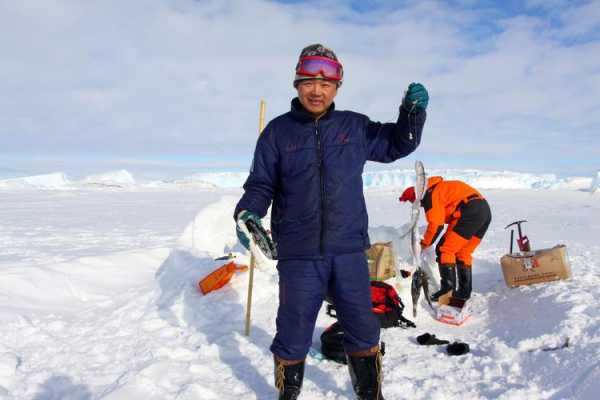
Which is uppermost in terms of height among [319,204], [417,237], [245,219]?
[319,204]

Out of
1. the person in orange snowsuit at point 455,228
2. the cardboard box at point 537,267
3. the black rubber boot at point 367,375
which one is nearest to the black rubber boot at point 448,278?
the person in orange snowsuit at point 455,228

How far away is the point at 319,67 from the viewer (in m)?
2.42

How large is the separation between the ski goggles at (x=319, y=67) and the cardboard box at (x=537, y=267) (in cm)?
323

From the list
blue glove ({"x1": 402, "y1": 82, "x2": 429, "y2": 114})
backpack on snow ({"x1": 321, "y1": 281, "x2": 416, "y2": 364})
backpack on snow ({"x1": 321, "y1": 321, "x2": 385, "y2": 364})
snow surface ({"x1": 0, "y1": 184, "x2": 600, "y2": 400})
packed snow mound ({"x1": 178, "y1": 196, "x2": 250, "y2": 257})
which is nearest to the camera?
blue glove ({"x1": 402, "y1": 82, "x2": 429, "y2": 114})

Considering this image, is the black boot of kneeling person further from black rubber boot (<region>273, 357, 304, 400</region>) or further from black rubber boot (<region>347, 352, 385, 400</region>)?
black rubber boot (<region>273, 357, 304, 400</region>)

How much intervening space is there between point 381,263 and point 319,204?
120 inches

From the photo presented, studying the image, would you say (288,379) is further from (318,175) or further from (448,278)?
(448,278)

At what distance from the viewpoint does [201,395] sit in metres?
2.86

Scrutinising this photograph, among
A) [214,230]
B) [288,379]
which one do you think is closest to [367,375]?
[288,379]

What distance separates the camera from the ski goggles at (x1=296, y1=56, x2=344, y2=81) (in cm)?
242

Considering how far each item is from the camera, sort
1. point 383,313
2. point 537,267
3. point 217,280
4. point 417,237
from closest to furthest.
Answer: point 383,313
point 417,237
point 537,267
point 217,280

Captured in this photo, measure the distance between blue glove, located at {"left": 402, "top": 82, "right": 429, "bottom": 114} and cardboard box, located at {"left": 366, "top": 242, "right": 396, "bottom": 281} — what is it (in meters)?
3.05

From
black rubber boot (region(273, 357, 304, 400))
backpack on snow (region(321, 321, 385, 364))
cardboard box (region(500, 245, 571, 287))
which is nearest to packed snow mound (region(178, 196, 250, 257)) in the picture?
backpack on snow (region(321, 321, 385, 364))

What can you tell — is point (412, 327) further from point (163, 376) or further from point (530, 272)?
point (163, 376)
